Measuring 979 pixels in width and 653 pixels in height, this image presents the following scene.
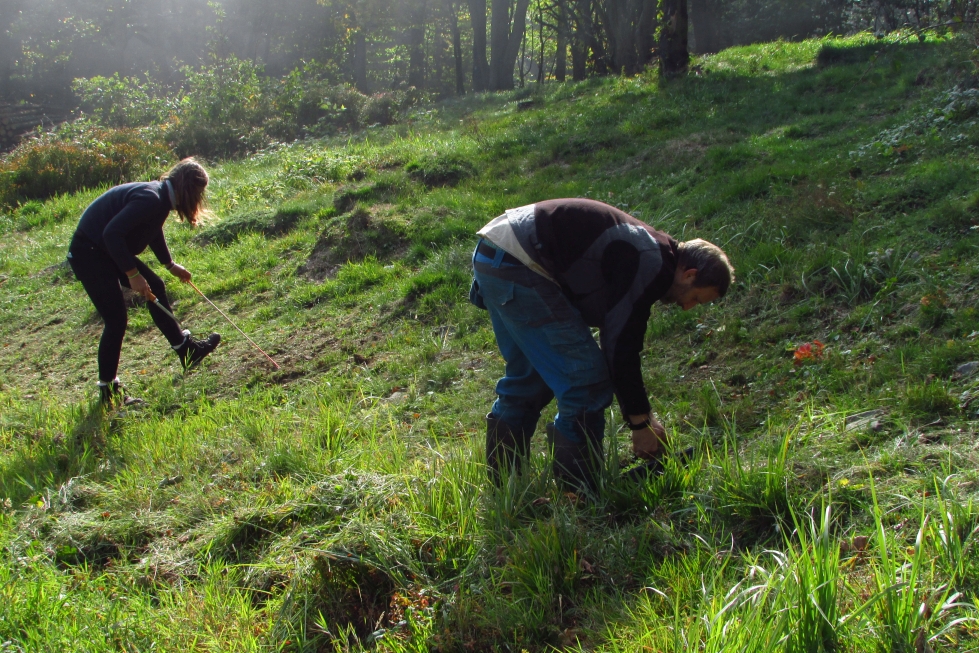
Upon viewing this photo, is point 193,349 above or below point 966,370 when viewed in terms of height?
below

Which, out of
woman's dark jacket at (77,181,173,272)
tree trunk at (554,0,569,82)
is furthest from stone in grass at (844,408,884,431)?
tree trunk at (554,0,569,82)

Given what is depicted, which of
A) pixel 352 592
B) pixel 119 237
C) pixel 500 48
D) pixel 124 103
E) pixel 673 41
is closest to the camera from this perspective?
pixel 352 592

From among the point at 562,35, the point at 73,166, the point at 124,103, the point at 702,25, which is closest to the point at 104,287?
the point at 73,166

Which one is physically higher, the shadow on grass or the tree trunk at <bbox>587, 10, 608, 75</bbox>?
the tree trunk at <bbox>587, 10, 608, 75</bbox>

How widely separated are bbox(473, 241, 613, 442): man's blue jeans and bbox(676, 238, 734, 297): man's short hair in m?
0.51

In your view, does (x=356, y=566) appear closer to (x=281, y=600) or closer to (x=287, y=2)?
(x=281, y=600)

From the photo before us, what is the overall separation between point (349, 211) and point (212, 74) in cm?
1213

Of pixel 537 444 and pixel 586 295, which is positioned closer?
pixel 586 295

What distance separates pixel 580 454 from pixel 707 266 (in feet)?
3.30

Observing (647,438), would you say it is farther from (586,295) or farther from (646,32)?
(646,32)

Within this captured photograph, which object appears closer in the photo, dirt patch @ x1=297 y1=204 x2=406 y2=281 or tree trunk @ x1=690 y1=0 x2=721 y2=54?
dirt patch @ x1=297 y1=204 x2=406 y2=281

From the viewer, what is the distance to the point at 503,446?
3.64 m

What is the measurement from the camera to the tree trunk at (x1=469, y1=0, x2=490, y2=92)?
23.2 m

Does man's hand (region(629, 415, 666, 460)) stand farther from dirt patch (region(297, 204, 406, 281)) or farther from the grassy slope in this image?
dirt patch (region(297, 204, 406, 281))
